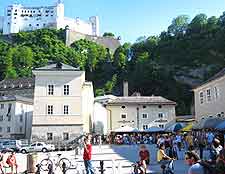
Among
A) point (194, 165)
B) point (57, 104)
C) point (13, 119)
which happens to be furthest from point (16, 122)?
point (194, 165)

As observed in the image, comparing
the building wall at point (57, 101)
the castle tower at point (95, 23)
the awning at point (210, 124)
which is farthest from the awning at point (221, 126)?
the castle tower at point (95, 23)

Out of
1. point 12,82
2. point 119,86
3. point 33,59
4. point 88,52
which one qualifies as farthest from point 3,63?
point 119,86

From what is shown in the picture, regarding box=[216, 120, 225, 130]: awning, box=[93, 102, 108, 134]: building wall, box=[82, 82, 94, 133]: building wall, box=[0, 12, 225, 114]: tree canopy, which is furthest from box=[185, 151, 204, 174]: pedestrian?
box=[0, 12, 225, 114]: tree canopy

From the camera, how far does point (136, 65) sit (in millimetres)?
98250

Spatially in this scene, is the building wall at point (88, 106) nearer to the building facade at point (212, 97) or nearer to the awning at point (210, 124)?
the building facade at point (212, 97)

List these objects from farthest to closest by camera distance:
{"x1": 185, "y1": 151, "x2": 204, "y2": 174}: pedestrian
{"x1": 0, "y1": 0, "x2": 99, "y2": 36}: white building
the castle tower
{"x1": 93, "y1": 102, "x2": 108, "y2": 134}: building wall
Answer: the castle tower < {"x1": 0, "y1": 0, "x2": 99, "y2": 36}: white building < {"x1": 93, "y1": 102, "x2": 108, "y2": 134}: building wall < {"x1": 185, "y1": 151, "x2": 204, "y2": 174}: pedestrian

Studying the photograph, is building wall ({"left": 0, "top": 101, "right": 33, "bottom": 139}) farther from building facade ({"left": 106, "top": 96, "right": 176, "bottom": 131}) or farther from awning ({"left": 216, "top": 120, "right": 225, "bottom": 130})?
awning ({"left": 216, "top": 120, "right": 225, "bottom": 130})

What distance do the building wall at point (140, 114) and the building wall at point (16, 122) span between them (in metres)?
14.7

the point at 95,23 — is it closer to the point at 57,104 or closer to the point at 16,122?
the point at 16,122

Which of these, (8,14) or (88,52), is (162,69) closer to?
(88,52)

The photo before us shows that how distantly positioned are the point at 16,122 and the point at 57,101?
67.8 feet

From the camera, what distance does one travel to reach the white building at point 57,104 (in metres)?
46.5

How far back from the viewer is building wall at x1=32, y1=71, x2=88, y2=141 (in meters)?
46.6

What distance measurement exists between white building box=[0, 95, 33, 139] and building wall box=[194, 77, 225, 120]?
33000 millimetres
